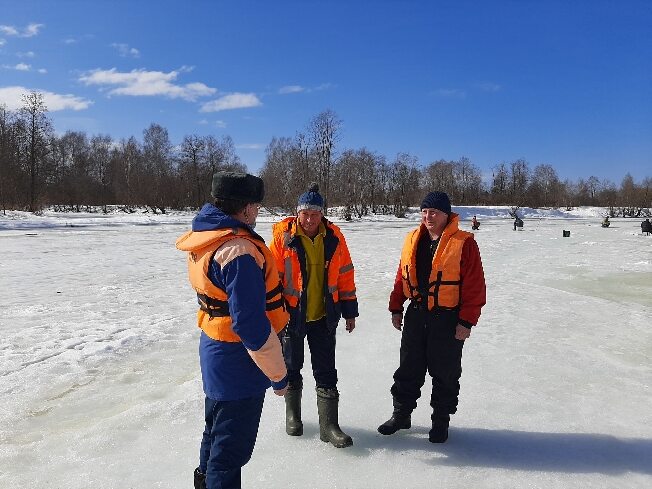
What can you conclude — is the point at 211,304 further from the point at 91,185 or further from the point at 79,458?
the point at 91,185

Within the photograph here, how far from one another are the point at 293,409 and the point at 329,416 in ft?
1.01

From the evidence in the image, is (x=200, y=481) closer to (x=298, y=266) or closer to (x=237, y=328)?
(x=237, y=328)

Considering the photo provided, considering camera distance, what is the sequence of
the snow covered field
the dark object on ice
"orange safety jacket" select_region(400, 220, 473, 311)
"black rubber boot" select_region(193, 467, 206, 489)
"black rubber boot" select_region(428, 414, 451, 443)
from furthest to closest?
the dark object on ice
"black rubber boot" select_region(428, 414, 451, 443)
"orange safety jacket" select_region(400, 220, 473, 311)
the snow covered field
"black rubber boot" select_region(193, 467, 206, 489)

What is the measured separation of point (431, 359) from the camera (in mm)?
3393

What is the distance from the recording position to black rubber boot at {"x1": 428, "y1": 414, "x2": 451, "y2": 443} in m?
3.40

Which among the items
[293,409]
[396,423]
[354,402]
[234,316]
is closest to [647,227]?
[354,402]

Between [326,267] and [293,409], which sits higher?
[326,267]

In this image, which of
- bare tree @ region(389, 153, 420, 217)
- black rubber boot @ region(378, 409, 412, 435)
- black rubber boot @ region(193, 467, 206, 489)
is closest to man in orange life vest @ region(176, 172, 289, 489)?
black rubber boot @ region(193, 467, 206, 489)

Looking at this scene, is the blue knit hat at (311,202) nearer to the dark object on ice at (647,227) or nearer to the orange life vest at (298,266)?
the orange life vest at (298,266)

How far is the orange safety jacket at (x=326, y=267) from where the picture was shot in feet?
10.8

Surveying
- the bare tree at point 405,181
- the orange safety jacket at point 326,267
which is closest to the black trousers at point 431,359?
the orange safety jacket at point 326,267

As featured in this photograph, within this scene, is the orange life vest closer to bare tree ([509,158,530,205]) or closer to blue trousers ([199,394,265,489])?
blue trousers ([199,394,265,489])

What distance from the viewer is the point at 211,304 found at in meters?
2.17

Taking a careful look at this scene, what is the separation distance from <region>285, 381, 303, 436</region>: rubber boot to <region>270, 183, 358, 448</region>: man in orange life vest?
0.01 metres
